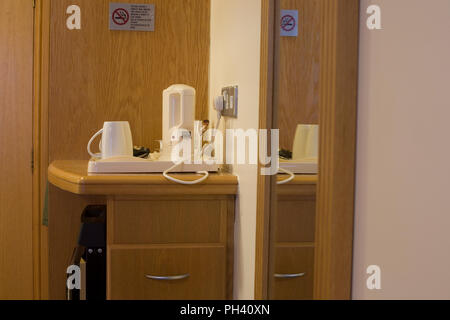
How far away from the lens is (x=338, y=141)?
1051 millimetres

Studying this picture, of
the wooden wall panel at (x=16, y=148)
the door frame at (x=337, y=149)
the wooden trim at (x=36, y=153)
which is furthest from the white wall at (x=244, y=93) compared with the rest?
the wooden wall panel at (x=16, y=148)

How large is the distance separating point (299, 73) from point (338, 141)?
1.14 ft

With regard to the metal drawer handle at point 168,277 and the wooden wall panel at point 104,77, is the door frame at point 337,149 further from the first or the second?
the wooden wall panel at point 104,77

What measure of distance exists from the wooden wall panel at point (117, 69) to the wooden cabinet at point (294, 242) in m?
1.24

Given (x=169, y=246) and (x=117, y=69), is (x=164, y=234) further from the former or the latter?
(x=117, y=69)

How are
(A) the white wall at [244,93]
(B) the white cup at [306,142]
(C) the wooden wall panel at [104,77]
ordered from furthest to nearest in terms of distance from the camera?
(C) the wooden wall panel at [104,77]
(A) the white wall at [244,93]
(B) the white cup at [306,142]

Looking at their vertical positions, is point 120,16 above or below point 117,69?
above

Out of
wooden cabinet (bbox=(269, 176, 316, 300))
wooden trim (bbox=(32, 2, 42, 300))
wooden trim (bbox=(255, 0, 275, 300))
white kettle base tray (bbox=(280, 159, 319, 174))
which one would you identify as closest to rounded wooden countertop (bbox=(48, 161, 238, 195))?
wooden trim (bbox=(255, 0, 275, 300))

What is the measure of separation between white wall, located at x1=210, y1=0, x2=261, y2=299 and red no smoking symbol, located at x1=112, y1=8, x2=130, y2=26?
530 millimetres

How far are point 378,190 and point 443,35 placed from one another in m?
0.27

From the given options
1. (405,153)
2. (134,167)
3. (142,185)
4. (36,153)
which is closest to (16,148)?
(36,153)

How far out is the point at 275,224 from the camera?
62.1 inches

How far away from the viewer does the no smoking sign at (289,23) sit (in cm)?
140

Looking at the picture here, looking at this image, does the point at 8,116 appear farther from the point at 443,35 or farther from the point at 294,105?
the point at 443,35
